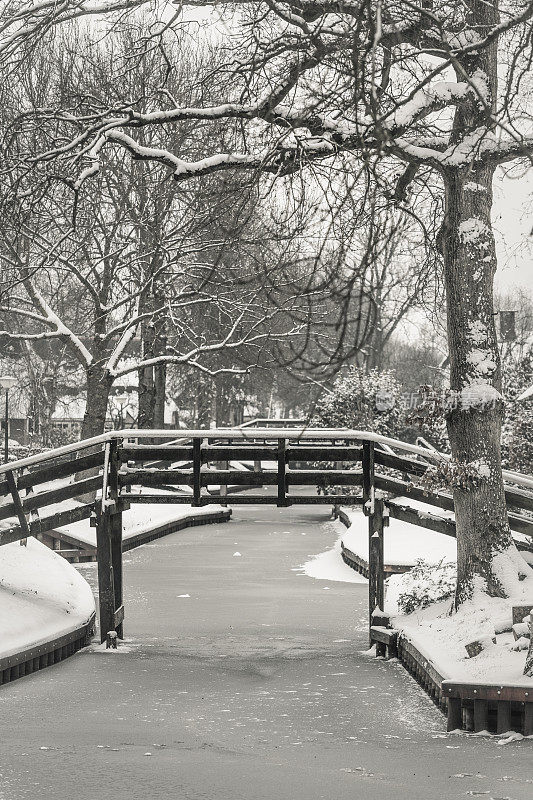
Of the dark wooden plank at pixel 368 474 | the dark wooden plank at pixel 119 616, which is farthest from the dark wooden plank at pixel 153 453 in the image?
the dark wooden plank at pixel 368 474

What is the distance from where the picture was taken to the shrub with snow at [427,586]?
14297 mm

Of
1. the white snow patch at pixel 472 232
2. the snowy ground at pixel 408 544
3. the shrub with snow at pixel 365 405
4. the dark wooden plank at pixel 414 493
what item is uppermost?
the white snow patch at pixel 472 232

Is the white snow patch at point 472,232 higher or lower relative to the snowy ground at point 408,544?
higher

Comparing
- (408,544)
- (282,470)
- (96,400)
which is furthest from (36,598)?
(96,400)

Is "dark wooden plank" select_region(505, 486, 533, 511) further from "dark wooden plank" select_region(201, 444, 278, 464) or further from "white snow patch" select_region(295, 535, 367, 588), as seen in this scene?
"white snow patch" select_region(295, 535, 367, 588)

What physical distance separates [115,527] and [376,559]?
357 centimetres

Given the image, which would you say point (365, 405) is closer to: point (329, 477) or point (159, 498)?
point (329, 477)

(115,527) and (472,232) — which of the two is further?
(115,527)

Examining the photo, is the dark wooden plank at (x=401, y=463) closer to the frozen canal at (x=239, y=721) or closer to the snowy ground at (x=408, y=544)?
the frozen canal at (x=239, y=721)

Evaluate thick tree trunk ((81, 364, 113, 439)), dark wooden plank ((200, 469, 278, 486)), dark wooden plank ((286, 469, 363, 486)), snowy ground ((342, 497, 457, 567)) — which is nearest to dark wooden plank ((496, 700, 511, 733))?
dark wooden plank ((286, 469, 363, 486))

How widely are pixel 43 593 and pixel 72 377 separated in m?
48.0

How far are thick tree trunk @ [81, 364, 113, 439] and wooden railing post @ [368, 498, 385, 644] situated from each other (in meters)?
15.3

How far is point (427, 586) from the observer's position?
47.7ft

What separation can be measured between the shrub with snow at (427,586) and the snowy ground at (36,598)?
402 centimetres
